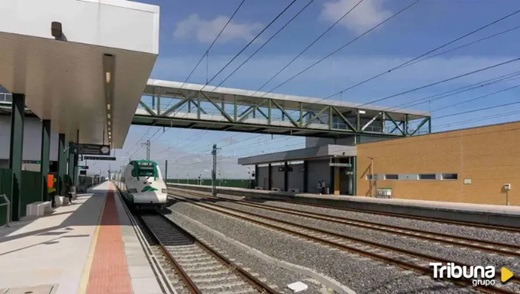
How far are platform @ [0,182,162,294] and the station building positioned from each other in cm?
2246

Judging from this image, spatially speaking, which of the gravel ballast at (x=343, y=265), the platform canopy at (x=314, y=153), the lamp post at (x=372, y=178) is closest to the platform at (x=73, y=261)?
the gravel ballast at (x=343, y=265)

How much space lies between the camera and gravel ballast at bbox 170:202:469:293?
Result: 8.17 m

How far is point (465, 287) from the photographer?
7.98 m

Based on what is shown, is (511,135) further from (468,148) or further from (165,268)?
(165,268)

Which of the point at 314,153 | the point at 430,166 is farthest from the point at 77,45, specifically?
the point at 314,153

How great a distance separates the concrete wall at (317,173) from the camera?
4572 cm

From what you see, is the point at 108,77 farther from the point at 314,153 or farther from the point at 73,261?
the point at 314,153

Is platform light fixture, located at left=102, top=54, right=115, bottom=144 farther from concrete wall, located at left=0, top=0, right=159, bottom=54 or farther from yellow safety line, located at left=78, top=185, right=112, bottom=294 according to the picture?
yellow safety line, located at left=78, top=185, right=112, bottom=294

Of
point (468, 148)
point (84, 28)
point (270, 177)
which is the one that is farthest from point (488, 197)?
point (270, 177)

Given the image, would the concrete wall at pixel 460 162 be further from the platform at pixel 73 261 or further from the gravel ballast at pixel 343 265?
the platform at pixel 73 261

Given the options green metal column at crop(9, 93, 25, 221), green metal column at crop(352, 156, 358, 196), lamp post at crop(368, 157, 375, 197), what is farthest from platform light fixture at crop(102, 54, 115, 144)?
green metal column at crop(352, 156, 358, 196)

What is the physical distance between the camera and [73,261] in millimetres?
9211

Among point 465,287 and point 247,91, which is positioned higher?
point 247,91

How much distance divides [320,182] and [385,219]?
2408 cm
